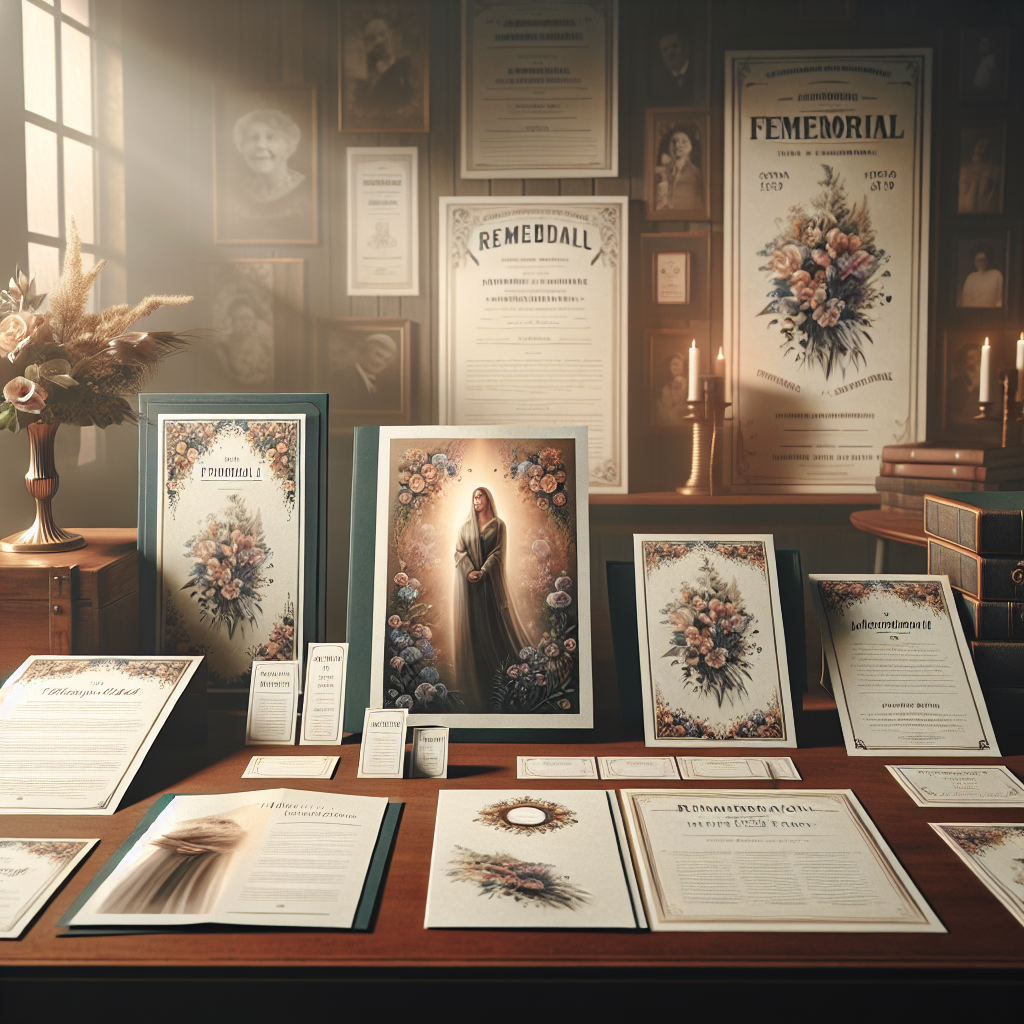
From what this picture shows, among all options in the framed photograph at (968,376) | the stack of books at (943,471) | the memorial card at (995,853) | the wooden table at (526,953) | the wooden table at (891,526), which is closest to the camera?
the wooden table at (526,953)

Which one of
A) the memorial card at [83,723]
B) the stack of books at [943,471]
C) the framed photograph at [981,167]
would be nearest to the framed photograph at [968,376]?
the framed photograph at [981,167]

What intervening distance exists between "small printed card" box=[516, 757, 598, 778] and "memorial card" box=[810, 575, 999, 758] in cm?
37

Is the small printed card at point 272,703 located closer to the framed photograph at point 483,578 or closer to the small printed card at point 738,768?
the framed photograph at point 483,578

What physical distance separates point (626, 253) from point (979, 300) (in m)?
1.20

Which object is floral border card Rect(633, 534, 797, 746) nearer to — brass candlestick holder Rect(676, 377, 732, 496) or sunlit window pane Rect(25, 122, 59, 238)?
brass candlestick holder Rect(676, 377, 732, 496)

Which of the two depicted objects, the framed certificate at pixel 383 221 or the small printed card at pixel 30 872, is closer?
the small printed card at pixel 30 872

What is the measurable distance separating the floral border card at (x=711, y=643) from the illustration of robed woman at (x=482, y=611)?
0.20 m

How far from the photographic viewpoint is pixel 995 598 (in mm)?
1251

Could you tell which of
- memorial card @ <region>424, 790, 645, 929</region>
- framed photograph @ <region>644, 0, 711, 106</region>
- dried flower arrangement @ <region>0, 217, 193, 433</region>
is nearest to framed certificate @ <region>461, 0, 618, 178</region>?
framed photograph @ <region>644, 0, 711, 106</region>

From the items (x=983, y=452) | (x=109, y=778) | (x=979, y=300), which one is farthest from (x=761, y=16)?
(x=109, y=778)

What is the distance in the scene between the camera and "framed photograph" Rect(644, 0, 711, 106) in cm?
274

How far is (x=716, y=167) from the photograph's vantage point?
2.80 m

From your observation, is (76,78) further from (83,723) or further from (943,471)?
(943,471)

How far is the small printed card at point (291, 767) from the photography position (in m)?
1.12
